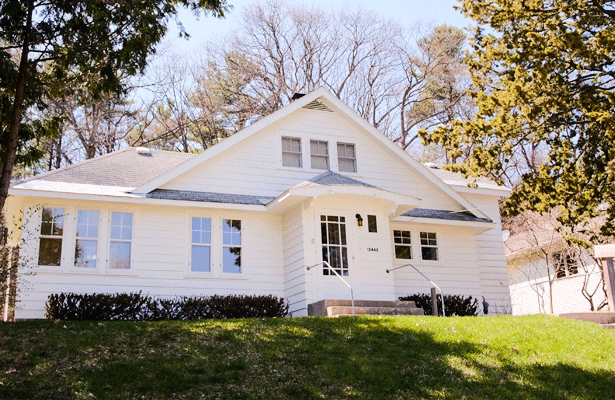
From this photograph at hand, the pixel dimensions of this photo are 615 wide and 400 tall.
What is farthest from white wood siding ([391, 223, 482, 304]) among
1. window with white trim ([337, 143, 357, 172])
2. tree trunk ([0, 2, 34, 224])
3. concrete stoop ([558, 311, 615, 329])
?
tree trunk ([0, 2, 34, 224])

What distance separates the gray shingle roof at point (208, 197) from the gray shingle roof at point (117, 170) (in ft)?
2.59

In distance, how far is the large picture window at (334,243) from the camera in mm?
16141

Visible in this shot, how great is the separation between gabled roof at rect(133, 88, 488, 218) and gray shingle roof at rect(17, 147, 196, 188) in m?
0.80

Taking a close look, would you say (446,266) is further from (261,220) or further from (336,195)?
(261,220)

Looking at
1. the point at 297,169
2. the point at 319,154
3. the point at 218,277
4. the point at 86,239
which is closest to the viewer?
the point at 86,239

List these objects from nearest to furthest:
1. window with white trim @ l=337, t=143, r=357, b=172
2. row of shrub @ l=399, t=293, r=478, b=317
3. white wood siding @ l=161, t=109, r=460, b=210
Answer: white wood siding @ l=161, t=109, r=460, b=210 → row of shrub @ l=399, t=293, r=478, b=317 → window with white trim @ l=337, t=143, r=357, b=172

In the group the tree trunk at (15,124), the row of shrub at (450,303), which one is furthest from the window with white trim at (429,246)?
the tree trunk at (15,124)

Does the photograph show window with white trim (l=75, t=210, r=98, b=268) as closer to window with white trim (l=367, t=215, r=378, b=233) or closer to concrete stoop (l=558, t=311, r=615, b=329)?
window with white trim (l=367, t=215, r=378, b=233)

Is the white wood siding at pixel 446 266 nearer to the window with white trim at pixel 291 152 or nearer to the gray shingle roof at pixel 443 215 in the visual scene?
the gray shingle roof at pixel 443 215

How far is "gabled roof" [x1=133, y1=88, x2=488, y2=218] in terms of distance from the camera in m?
16.1

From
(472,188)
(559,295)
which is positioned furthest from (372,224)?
(559,295)

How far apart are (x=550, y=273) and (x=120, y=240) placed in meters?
19.0

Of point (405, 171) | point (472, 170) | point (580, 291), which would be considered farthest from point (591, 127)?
point (580, 291)

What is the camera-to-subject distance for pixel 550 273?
2747 centimetres
